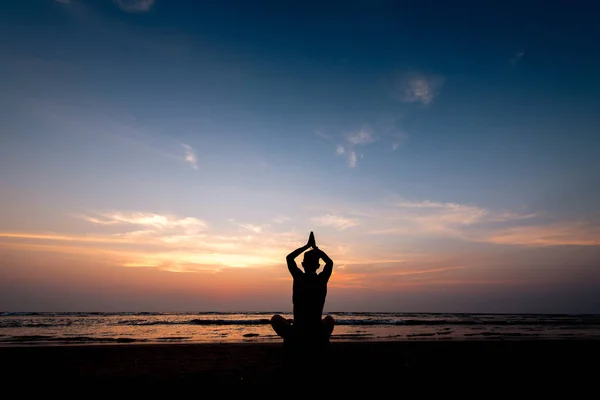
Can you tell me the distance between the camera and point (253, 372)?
311 inches

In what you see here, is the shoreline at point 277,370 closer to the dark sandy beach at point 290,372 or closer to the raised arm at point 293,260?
the dark sandy beach at point 290,372

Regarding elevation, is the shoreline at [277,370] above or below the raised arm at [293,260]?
below

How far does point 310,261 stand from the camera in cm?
541

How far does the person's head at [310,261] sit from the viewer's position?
5.40m

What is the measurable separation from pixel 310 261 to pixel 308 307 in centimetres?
69

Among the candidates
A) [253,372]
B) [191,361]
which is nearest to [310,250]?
[253,372]

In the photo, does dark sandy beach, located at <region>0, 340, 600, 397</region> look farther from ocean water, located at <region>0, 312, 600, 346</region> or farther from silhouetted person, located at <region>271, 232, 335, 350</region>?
ocean water, located at <region>0, 312, 600, 346</region>

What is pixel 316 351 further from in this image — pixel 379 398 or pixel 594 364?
pixel 594 364

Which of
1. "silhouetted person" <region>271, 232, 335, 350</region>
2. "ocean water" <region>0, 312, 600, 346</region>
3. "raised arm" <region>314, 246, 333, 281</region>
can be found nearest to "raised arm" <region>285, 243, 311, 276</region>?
"silhouetted person" <region>271, 232, 335, 350</region>

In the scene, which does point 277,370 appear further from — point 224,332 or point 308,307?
point 224,332

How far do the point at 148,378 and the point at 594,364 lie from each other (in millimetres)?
11411

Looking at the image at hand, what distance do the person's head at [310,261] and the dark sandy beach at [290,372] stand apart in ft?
4.06


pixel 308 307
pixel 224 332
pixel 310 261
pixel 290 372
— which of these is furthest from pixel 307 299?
pixel 224 332

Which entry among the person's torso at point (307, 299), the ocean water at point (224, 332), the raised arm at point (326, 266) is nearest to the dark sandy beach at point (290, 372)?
the person's torso at point (307, 299)
